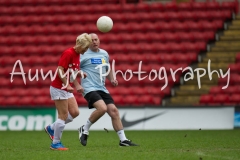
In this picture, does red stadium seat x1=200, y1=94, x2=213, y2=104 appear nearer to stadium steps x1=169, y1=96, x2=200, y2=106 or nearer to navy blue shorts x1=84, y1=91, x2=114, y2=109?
stadium steps x1=169, y1=96, x2=200, y2=106

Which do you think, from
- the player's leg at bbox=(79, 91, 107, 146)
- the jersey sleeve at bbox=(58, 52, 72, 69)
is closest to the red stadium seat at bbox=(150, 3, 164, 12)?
the player's leg at bbox=(79, 91, 107, 146)

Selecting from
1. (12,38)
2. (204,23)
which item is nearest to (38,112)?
(12,38)

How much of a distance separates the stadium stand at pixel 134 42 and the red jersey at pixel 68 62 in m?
8.47

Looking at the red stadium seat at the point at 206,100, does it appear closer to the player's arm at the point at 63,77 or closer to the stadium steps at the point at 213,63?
the stadium steps at the point at 213,63

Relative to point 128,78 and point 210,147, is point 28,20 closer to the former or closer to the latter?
point 128,78

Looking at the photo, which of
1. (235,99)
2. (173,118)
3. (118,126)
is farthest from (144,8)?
(118,126)

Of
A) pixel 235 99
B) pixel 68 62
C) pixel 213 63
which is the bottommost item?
pixel 235 99

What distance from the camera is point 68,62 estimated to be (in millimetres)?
9531

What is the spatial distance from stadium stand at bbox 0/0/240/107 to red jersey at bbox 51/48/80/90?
27.8 feet

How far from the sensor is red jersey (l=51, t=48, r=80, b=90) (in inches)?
374

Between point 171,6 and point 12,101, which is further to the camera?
point 171,6

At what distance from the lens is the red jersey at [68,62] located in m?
9.50

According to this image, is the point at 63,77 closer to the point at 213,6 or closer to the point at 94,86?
the point at 94,86

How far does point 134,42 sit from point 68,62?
1065cm
